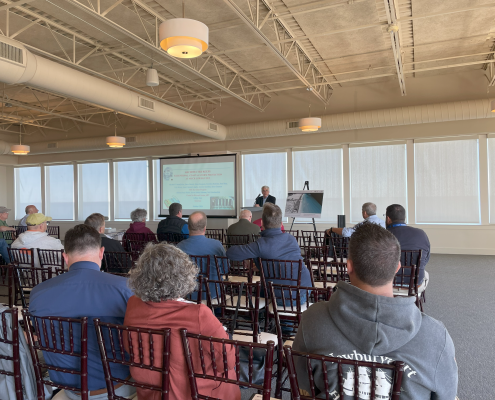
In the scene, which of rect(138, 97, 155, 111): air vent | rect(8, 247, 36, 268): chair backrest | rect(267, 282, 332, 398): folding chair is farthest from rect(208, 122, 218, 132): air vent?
rect(267, 282, 332, 398): folding chair

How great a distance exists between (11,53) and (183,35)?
9.96 ft

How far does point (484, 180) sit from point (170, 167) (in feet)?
28.0

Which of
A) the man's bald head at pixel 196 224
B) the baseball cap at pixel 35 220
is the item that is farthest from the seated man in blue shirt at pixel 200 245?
the baseball cap at pixel 35 220

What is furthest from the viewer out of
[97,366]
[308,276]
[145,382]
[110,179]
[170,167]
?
[110,179]

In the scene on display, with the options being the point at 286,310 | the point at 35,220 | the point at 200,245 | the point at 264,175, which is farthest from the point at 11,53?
the point at 264,175

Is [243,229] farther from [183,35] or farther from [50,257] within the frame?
[183,35]

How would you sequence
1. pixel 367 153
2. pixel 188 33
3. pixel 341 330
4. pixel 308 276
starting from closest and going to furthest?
pixel 341 330 < pixel 308 276 < pixel 188 33 < pixel 367 153

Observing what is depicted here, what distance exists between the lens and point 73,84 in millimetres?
6156

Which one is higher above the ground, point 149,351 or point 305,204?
point 305,204

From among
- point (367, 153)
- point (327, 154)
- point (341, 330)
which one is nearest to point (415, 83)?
point (367, 153)

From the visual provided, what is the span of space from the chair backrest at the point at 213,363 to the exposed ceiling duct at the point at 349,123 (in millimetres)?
8199

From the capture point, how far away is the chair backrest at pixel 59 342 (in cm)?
162

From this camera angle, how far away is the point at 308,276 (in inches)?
126

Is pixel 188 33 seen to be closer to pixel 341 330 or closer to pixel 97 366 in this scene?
→ pixel 97 366
